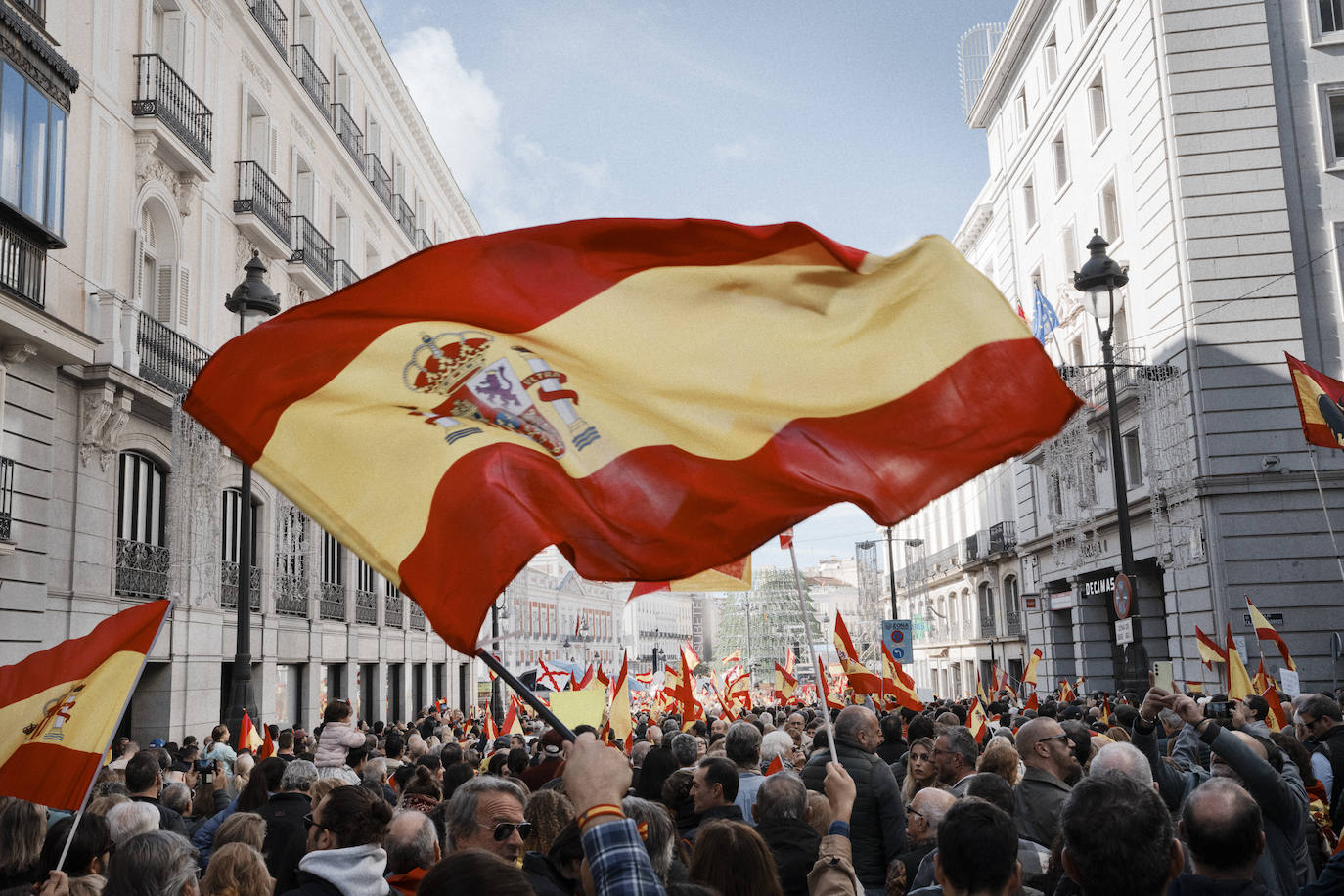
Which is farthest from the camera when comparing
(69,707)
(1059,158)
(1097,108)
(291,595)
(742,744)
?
(1059,158)

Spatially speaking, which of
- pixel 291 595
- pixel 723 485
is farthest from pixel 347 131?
pixel 723 485

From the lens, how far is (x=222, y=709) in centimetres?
2539

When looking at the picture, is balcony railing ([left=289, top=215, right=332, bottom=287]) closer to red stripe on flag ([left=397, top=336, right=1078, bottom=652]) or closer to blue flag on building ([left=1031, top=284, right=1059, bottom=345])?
blue flag on building ([left=1031, top=284, right=1059, bottom=345])

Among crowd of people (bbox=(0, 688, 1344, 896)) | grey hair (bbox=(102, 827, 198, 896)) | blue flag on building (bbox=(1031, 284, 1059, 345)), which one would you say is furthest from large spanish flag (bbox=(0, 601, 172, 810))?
blue flag on building (bbox=(1031, 284, 1059, 345))

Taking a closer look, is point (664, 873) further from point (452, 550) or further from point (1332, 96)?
point (1332, 96)

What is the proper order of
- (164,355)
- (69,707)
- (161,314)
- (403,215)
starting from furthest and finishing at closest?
(403,215)
(161,314)
(164,355)
(69,707)

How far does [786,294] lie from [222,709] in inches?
912

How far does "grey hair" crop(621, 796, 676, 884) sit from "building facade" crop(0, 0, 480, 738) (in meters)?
12.3

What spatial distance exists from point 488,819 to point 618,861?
2461 mm

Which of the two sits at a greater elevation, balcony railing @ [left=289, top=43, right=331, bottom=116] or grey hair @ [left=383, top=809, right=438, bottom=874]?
balcony railing @ [left=289, top=43, right=331, bottom=116]

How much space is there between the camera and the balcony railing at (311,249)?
30792 millimetres

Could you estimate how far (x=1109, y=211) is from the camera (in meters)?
30.9

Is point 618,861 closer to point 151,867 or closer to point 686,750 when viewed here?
point 151,867

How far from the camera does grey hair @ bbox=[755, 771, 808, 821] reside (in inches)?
219
